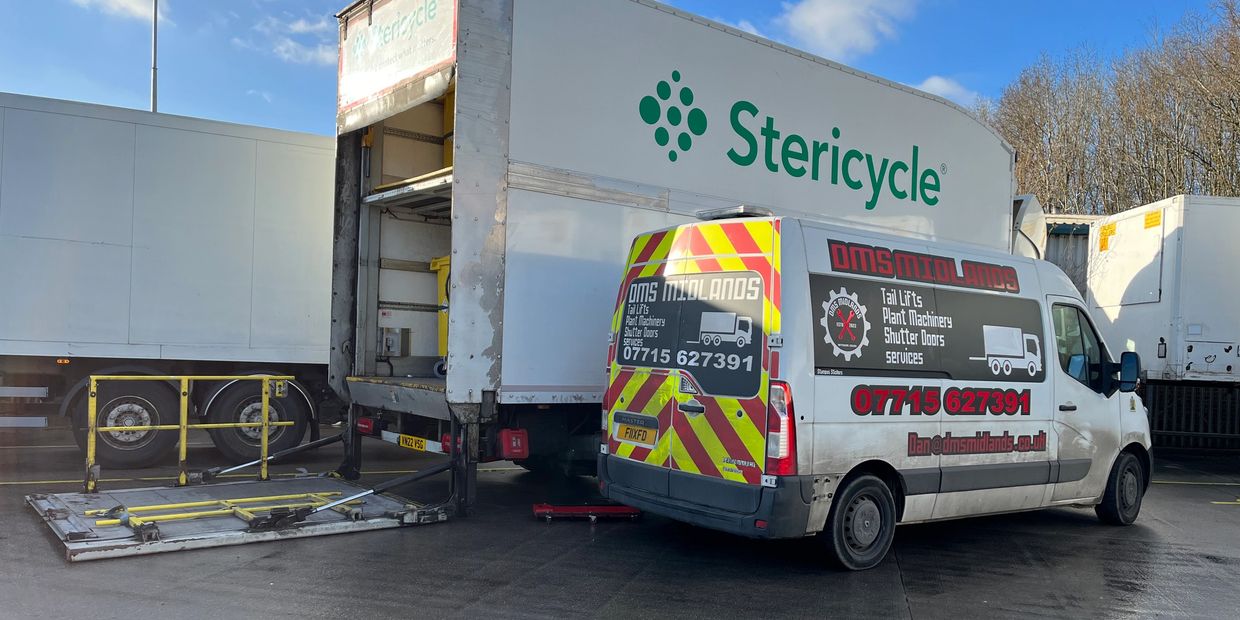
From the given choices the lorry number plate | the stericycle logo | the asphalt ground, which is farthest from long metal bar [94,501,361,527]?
the stericycle logo

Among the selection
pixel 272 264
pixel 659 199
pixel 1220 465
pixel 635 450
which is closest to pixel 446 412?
pixel 635 450

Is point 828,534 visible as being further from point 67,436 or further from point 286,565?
point 67,436

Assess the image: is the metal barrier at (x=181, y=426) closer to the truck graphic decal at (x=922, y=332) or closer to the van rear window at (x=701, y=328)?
the van rear window at (x=701, y=328)

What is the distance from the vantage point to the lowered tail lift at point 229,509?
5.72m

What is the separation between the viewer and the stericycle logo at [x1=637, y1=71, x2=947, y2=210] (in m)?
7.48

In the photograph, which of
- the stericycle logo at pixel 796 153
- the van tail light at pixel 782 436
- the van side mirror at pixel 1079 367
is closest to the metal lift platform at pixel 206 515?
the van tail light at pixel 782 436

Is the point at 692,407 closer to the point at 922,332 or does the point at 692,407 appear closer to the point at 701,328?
the point at 701,328

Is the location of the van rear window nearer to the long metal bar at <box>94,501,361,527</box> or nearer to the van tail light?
the van tail light

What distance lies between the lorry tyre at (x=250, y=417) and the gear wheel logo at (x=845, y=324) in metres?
6.25

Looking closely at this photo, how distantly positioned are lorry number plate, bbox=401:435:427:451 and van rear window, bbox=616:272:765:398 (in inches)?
76.3

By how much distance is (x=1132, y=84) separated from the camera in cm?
2780

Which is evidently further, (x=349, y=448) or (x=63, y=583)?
(x=349, y=448)

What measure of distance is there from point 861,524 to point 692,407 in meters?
1.37

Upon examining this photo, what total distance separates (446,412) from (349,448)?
196 cm
